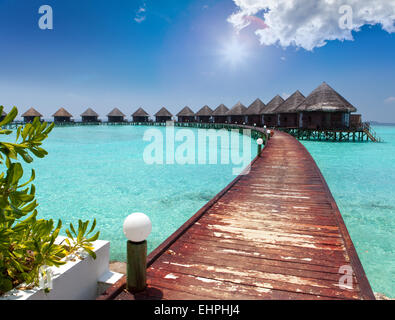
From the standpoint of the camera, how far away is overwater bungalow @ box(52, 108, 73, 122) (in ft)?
206

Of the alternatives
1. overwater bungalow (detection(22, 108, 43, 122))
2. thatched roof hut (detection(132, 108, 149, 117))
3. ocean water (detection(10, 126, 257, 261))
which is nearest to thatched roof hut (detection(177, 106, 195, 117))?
thatched roof hut (detection(132, 108, 149, 117))

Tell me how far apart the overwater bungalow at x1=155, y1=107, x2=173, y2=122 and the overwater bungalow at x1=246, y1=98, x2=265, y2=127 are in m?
25.5

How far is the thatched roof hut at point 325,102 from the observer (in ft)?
100

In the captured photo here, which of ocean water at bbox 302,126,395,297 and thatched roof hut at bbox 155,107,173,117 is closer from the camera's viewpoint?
ocean water at bbox 302,126,395,297

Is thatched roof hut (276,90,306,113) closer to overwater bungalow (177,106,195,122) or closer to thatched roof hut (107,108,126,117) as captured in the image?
overwater bungalow (177,106,195,122)

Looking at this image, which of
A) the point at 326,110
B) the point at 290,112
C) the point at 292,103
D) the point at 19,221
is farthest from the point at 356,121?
the point at 19,221

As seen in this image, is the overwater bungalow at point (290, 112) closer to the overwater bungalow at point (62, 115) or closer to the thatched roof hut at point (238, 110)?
the thatched roof hut at point (238, 110)

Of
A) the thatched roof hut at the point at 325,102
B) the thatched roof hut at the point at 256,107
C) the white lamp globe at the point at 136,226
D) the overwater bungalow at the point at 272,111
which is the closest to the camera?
the white lamp globe at the point at 136,226

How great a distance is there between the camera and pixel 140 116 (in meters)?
69.4

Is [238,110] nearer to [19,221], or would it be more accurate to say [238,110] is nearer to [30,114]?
[30,114]

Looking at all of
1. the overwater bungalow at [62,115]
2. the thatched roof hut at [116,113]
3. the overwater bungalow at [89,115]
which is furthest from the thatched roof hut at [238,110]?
the overwater bungalow at [62,115]

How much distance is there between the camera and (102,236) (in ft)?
24.2

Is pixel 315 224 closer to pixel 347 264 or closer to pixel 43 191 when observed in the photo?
pixel 347 264

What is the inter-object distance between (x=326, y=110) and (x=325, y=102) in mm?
1308
